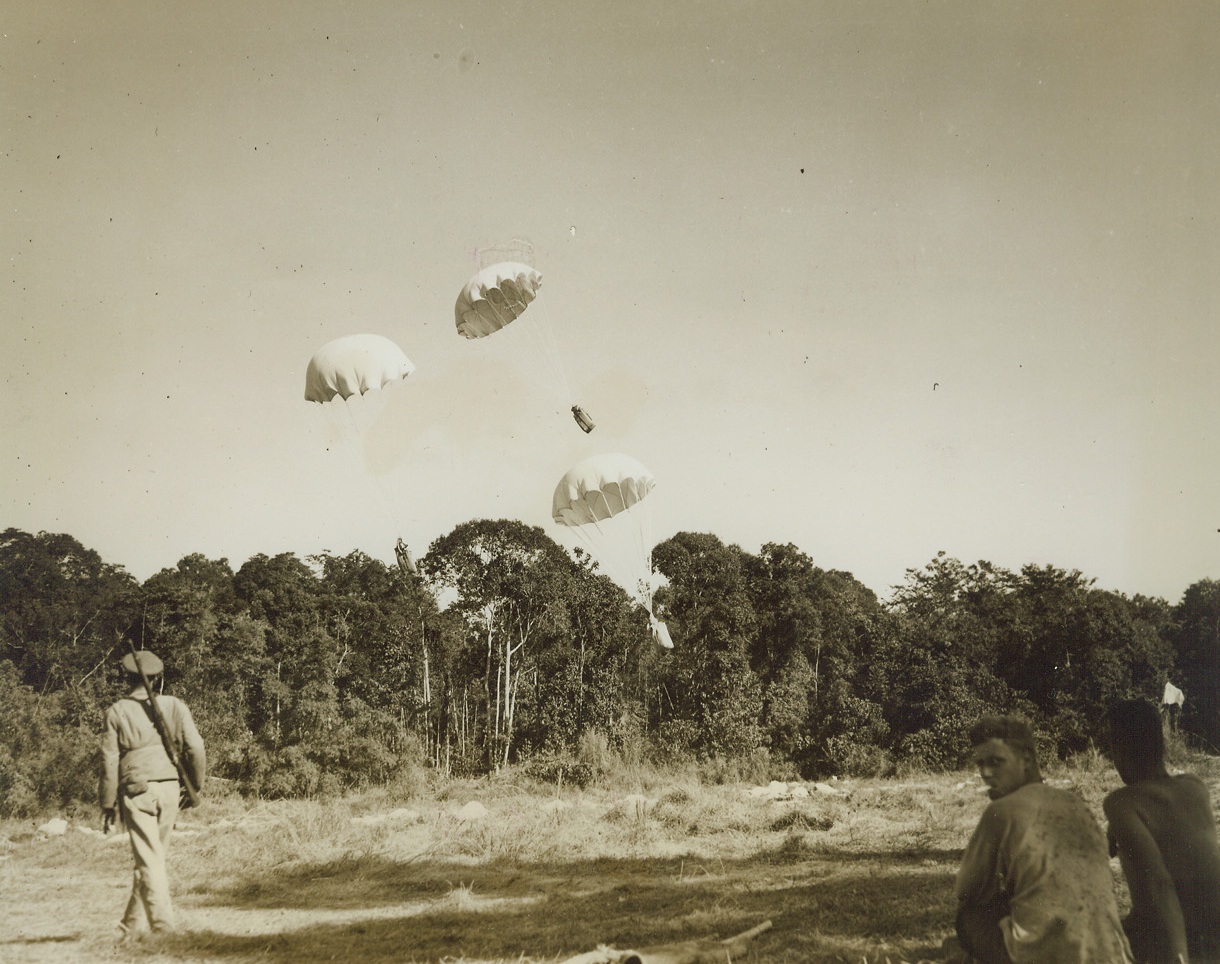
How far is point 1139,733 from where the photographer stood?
3643mm

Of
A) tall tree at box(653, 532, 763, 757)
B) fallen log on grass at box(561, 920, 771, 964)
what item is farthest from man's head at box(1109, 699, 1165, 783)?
tall tree at box(653, 532, 763, 757)

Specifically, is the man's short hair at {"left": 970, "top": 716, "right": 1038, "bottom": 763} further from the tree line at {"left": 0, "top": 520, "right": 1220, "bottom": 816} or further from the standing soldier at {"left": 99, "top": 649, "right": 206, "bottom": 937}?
the tree line at {"left": 0, "top": 520, "right": 1220, "bottom": 816}

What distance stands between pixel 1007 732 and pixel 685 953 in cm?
274

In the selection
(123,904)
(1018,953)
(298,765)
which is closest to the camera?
(1018,953)

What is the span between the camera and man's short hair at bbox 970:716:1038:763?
338cm

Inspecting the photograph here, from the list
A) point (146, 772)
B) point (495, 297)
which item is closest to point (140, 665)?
point (146, 772)

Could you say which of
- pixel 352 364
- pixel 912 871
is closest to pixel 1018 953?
pixel 912 871

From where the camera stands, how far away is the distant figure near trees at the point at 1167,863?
11.0 ft

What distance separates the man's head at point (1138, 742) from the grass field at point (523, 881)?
1.98 m

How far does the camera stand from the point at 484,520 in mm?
22562

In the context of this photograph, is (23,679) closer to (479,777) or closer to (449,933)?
(479,777)

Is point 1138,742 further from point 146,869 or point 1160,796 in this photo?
point 146,869

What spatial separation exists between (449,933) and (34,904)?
353 centimetres

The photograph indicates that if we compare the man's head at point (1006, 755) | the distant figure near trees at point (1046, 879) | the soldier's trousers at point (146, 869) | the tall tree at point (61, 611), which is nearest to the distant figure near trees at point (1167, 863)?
the distant figure near trees at point (1046, 879)
